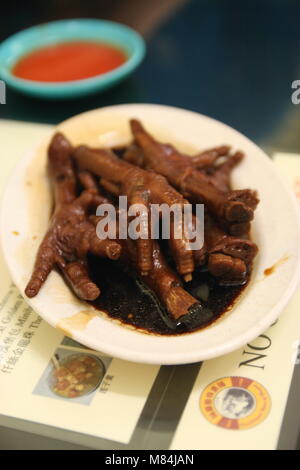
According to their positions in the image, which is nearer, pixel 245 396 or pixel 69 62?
pixel 245 396

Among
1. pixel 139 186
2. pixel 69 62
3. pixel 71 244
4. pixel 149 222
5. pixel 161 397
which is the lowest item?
pixel 161 397

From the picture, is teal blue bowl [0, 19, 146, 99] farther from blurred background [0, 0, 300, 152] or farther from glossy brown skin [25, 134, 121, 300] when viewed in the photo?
glossy brown skin [25, 134, 121, 300]

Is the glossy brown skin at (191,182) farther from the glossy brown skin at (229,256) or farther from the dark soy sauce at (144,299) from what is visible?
the dark soy sauce at (144,299)

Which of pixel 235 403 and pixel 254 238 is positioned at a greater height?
pixel 254 238

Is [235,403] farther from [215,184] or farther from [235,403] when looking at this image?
[215,184]

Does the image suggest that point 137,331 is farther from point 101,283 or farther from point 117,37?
point 117,37

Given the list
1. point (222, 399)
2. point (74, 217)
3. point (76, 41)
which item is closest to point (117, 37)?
point (76, 41)

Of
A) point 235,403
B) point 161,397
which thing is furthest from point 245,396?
point 161,397
